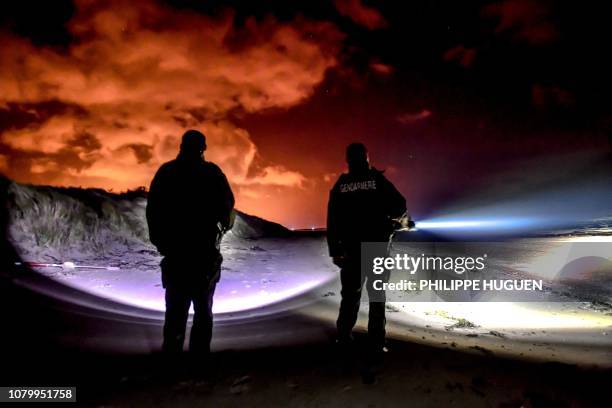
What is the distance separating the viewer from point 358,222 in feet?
12.2

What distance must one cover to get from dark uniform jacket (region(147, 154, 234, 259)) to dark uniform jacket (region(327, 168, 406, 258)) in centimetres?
140

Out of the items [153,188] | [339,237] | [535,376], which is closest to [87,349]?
[153,188]

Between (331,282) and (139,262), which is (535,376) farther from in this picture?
(139,262)

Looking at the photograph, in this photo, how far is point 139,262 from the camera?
34.4 ft

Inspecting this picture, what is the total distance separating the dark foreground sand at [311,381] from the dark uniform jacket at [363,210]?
121 centimetres

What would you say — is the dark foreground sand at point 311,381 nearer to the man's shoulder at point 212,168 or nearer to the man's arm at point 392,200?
the man's arm at point 392,200

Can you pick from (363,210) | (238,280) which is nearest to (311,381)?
(363,210)

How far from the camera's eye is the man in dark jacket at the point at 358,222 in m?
3.64

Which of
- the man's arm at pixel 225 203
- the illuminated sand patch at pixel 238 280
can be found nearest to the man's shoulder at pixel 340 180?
the man's arm at pixel 225 203

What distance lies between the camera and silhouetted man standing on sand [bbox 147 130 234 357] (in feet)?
10.1

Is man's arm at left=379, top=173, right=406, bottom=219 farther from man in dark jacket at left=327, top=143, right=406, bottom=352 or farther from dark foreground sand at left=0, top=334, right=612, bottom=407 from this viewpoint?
dark foreground sand at left=0, top=334, right=612, bottom=407

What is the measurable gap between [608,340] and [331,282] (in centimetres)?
621

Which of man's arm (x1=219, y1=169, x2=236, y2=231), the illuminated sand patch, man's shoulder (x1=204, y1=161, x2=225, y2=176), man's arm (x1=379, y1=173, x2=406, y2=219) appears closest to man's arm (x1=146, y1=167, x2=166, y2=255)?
man's shoulder (x1=204, y1=161, x2=225, y2=176)

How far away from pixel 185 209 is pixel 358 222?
Result: 1.87 metres
